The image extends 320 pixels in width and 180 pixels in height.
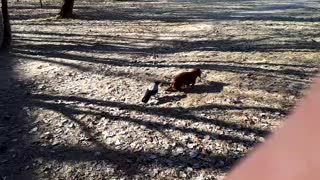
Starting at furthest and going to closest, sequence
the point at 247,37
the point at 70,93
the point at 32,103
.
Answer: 1. the point at 247,37
2. the point at 70,93
3. the point at 32,103

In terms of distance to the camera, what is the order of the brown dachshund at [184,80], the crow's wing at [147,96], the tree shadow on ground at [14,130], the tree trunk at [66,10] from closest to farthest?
1. the tree shadow on ground at [14,130]
2. the crow's wing at [147,96]
3. the brown dachshund at [184,80]
4. the tree trunk at [66,10]

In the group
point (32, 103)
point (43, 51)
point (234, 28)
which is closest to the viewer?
point (32, 103)

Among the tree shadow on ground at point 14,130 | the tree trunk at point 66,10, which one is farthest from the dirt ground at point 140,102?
the tree trunk at point 66,10

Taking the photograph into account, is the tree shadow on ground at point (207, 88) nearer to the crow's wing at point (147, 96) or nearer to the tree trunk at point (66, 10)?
the crow's wing at point (147, 96)

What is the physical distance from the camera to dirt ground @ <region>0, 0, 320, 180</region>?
364 centimetres

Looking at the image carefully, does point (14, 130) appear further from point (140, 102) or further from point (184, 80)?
point (184, 80)

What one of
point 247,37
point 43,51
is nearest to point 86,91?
point 43,51

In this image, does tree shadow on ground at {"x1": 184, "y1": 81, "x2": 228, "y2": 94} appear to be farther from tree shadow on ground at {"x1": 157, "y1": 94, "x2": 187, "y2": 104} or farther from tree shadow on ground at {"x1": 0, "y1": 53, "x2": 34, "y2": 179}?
tree shadow on ground at {"x1": 0, "y1": 53, "x2": 34, "y2": 179}

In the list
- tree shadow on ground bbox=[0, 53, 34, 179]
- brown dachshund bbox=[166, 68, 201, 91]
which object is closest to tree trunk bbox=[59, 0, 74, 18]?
tree shadow on ground bbox=[0, 53, 34, 179]

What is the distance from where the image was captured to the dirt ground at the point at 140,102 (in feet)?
11.9

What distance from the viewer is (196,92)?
527 centimetres

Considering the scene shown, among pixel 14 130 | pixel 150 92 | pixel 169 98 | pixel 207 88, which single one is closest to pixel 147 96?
pixel 150 92

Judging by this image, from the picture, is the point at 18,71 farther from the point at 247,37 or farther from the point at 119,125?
the point at 247,37

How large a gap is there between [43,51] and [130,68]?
2.63 m
